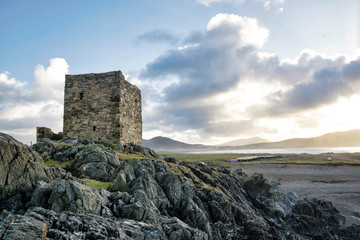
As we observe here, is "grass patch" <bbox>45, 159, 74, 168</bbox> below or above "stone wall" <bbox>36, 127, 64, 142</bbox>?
below

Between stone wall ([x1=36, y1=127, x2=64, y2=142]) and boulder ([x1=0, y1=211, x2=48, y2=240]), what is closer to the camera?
boulder ([x1=0, y1=211, x2=48, y2=240])

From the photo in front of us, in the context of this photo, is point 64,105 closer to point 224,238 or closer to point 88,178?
point 88,178

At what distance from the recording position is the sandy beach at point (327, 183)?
32.1m

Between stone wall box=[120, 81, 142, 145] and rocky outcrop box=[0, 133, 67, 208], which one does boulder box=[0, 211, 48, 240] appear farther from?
stone wall box=[120, 81, 142, 145]

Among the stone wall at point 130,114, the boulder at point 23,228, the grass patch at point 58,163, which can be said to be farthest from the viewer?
the stone wall at point 130,114

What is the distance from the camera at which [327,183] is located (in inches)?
1848

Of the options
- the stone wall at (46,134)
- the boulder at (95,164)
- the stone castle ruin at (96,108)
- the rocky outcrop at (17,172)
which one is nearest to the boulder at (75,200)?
the rocky outcrop at (17,172)

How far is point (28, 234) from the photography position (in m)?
6.59

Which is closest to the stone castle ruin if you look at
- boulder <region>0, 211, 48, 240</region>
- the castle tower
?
the castle tower

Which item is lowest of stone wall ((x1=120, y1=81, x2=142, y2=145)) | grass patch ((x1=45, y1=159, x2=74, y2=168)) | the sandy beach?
the sandy beach

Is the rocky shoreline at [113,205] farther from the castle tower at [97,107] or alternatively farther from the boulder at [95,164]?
the castle tower at [97,107]

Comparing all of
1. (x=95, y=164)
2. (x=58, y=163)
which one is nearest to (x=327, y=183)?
(x=95, y=164)

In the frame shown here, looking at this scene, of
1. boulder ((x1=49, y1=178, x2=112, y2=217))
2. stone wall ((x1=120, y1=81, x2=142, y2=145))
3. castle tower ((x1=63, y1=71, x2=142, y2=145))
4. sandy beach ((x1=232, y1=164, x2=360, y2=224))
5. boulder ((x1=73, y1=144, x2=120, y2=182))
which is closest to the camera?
boulder ((x1=49, y1=178, x2=112, y2=217))

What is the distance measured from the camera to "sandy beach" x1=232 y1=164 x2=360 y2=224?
105ft
